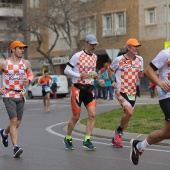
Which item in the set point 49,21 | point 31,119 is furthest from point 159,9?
point 31,119

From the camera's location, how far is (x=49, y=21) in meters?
43.6

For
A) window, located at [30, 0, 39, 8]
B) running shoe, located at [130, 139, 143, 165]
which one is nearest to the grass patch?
running shoe, located at [130, 139, 143, 165]

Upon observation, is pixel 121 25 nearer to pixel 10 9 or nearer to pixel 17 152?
pixel 10 9

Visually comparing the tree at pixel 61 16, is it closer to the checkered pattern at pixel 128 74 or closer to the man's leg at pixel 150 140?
the checkered pattern at pixel 128 74

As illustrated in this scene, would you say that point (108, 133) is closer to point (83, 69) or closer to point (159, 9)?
point (83, 69)

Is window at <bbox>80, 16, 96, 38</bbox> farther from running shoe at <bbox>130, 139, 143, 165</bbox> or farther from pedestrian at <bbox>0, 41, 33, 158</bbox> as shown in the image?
running shoe at <bbox>130, 139, 143, 165</bbox>

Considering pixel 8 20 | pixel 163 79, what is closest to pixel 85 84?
pixel 163 79

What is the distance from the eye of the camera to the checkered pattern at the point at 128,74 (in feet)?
35.7

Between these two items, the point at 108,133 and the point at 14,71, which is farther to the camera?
the point at 108,133

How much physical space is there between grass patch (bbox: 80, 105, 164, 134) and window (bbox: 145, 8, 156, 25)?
77.9 ft

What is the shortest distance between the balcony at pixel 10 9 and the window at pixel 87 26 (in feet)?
33.1

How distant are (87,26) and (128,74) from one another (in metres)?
34.6

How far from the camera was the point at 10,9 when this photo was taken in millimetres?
56000

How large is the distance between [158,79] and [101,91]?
26152 millimetres
